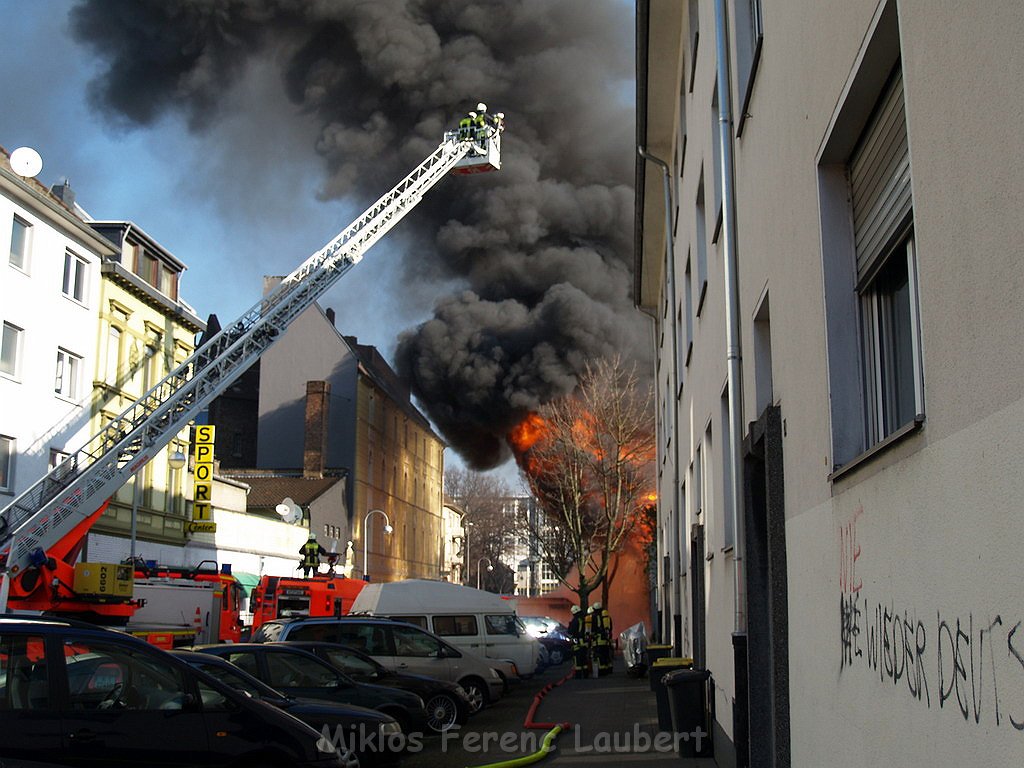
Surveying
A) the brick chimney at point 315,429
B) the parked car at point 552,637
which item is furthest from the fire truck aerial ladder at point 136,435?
the brick chimney at point 315,429

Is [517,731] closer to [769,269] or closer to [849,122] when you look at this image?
[769,269]

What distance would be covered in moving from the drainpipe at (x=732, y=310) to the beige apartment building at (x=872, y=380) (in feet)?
0.07

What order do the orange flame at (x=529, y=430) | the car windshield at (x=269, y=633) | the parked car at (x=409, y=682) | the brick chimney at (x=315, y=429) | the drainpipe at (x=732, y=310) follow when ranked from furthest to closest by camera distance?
the brick chimney at (x=315, y=429)
the orange flame at (x=529, y=430)
the car windshield at (x=269, y=633)
the parked car at (x=409, y=682)
the drainpipe at (x=732, y=310)

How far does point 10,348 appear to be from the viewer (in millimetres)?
25500

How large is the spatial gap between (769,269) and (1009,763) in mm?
4486

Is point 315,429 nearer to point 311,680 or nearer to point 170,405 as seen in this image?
point 170,405

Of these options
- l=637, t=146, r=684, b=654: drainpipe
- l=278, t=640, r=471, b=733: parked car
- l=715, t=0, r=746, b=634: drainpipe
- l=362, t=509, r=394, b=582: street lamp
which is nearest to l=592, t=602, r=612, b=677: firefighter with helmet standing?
l=637, t=146, r=684, b=654: drainpipe

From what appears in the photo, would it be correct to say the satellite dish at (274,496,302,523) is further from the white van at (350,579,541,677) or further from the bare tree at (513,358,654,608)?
the white van at (350,579,541,677)

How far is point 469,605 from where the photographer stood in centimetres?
1992

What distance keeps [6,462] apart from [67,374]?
3936 millimetres

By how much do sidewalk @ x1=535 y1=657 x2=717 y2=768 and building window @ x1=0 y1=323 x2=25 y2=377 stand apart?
14882mm

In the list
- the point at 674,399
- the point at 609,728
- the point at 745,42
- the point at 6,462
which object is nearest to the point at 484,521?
the point at 6,462

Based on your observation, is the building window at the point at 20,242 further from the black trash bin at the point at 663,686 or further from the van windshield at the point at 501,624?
the black trash bin at the point at 663,686

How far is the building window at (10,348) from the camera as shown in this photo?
82.4ft
